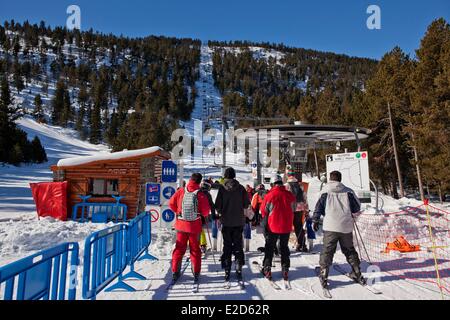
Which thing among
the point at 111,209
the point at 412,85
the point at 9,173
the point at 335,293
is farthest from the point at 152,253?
the point at 9,173

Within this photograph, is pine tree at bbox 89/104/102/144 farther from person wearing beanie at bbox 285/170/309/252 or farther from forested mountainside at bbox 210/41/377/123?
person wearing beanie at bbox 285/170/309/252

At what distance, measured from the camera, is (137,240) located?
524 centimetres

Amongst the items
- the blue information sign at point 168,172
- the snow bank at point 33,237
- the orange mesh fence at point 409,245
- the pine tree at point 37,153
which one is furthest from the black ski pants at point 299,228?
the pine tree at point 37,153

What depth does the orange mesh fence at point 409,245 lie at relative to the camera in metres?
5.25

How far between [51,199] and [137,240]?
8.37 metres

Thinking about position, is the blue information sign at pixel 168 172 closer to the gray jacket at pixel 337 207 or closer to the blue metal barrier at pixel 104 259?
the blue metal barrier at pixel 104 259

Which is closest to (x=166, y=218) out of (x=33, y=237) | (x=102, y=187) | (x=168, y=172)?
(x=168, y=172)

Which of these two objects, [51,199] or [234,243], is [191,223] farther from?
[51,199]

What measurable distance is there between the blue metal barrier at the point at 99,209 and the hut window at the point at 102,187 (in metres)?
0.48

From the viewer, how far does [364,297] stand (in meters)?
4.09

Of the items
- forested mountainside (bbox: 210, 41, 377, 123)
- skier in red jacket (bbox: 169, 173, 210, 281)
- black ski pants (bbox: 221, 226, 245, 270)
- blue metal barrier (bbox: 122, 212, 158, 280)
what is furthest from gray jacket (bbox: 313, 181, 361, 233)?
forested mountainside (bbox: 210, 41, 377, 123)

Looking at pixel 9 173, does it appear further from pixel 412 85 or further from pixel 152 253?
pixel 412 85

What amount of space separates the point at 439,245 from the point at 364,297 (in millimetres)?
4548

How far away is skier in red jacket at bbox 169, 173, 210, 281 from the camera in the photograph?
15.2 ft
